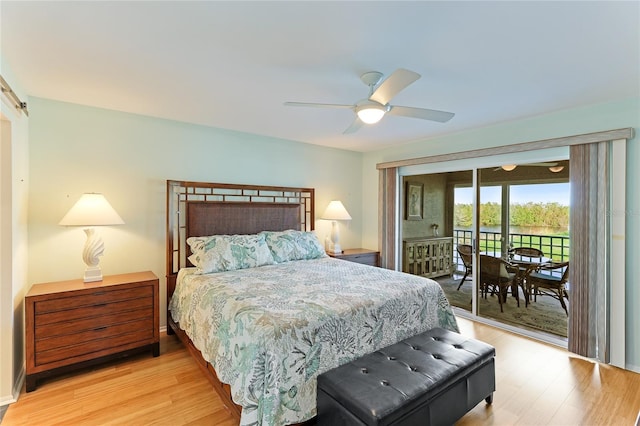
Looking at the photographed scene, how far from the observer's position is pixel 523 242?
3715 millimetres

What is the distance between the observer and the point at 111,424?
2.00 meters

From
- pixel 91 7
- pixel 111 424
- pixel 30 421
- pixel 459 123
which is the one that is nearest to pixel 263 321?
pixel 111 424

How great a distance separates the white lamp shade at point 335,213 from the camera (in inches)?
178

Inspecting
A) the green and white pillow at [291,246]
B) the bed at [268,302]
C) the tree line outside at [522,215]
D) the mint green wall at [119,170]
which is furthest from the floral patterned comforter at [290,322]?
the tree line outside at [522,215]

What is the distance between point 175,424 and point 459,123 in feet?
12.6

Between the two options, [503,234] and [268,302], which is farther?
[503,234]

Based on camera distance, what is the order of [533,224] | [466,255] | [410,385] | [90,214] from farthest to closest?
[466,255]
[533,224]
[90,214]
[410,385]

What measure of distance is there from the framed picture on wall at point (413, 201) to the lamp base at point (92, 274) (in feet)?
13.6

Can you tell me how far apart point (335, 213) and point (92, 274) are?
2.95 m

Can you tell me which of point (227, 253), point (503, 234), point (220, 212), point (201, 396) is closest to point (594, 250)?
point (503, 234)

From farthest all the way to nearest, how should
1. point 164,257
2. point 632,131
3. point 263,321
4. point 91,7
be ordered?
point 164,257 → point 632,131 → point 263,321 → point 91,7

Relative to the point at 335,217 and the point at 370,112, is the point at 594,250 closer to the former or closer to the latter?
the point at 370,112

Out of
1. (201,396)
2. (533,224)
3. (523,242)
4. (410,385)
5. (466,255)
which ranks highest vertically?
(533,224)

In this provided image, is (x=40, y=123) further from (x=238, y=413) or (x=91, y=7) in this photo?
(x=238, y=413)
